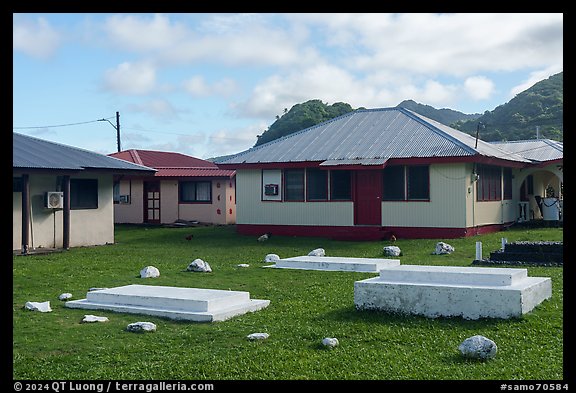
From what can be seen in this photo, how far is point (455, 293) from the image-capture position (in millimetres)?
9289

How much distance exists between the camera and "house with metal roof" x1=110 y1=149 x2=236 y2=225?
3244 centimetres

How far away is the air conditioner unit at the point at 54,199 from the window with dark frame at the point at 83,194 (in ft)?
3.80

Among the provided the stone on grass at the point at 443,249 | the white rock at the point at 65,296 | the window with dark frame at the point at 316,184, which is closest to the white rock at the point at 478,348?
the white rock at the point at 65,296

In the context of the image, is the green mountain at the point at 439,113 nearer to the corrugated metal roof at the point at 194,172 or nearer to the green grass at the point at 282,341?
the corrugated metal roof at the point at 194,172

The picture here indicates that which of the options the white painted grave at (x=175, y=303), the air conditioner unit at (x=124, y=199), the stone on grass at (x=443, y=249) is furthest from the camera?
the air conditioner unit at (x=124, y=199)

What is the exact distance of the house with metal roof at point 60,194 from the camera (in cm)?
2002

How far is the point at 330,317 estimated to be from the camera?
9617 mm

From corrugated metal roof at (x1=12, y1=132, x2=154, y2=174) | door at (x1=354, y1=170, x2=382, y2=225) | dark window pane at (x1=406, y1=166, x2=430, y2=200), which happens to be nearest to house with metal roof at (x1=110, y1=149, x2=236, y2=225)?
corrugated metal roof at (x1=12, y1=132, x2=154, y2=174)

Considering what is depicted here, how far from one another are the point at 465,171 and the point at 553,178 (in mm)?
11699

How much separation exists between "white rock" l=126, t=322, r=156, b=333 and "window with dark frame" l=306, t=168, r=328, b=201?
15084mm

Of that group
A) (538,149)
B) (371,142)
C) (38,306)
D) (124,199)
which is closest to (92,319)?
(38,306)

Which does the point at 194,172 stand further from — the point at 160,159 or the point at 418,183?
the point at 418,183

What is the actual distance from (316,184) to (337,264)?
9125 millimetres
